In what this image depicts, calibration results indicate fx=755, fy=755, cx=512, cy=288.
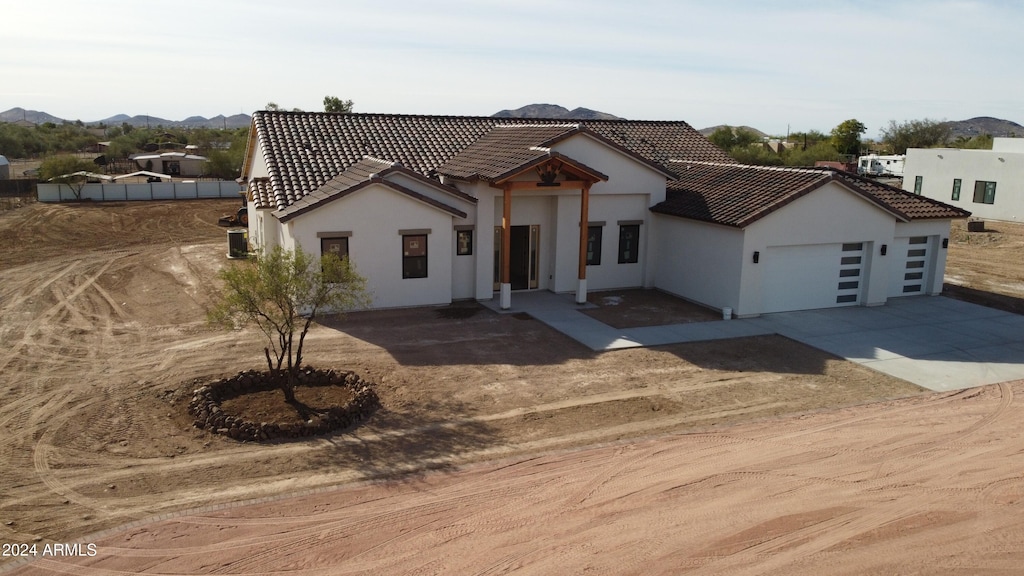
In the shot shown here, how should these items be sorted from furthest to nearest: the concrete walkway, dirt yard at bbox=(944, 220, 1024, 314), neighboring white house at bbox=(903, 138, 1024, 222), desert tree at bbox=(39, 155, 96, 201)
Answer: desert tree at bbox=(39, 155, 96, 201) < neighboring white house at bbox=(903, 138, 1024, 222) < dirt yard at bbox=(944, 220, 1024, 314) < the concrete walkway

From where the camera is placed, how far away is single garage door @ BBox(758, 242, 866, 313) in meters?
19.5

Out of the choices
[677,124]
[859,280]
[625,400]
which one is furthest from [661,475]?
[677,124]

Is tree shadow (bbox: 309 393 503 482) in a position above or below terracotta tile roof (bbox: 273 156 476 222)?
below

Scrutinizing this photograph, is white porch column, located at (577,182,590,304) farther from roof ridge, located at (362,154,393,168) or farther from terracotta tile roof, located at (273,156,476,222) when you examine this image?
roof ridge, located at (362,154,393,168)

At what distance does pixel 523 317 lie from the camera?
18906 mm

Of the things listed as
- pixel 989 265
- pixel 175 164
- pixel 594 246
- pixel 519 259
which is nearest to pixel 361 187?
pixel 519 259

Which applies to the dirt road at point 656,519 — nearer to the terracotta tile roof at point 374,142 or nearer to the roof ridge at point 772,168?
the roof ridge at point 772,168

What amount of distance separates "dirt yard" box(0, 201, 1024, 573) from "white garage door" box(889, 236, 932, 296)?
6719mm

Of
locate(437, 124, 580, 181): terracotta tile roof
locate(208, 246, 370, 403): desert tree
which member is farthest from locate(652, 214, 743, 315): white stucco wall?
locate(208, 246, 370, 403): desert tree

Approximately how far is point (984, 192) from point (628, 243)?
95.7 ft

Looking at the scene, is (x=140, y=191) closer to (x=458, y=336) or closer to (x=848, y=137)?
(x=458, y=336)

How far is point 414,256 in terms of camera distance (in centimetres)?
1931

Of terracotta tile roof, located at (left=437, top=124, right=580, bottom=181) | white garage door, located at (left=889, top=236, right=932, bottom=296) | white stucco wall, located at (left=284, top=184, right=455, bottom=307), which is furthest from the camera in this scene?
white garage door, located at (left=889, top=236, right=932, bottom=296)

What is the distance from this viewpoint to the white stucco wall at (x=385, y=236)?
1812 cm
